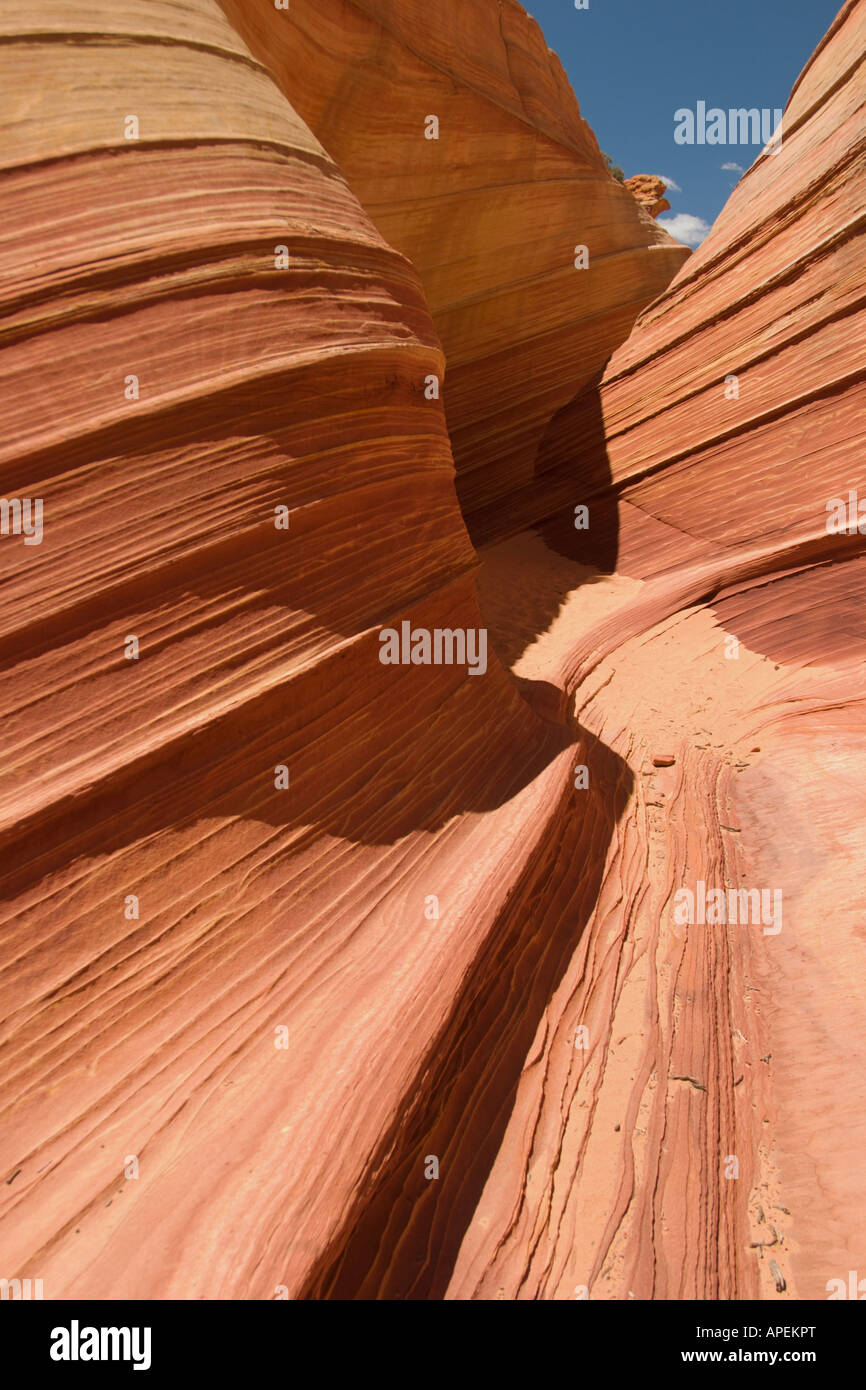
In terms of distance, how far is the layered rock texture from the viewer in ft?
6.86

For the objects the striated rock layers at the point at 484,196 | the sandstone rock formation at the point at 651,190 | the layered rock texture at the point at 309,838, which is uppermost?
the sandstone rock formation at the point at 651,190

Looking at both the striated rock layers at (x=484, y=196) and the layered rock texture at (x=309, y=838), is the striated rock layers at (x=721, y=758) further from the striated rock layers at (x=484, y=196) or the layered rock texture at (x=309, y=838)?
the striated rock layers at (x=484, y=196)

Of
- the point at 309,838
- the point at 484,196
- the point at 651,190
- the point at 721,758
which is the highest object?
the point at 651,190

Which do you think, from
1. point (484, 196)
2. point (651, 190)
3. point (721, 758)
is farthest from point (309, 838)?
point (651, 190)

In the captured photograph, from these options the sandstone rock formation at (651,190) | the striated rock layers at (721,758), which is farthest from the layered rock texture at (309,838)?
the sandstone rock formation at (651,190)

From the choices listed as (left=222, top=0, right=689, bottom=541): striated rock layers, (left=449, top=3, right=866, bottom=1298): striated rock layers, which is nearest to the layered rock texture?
(left=449, top=3, right=866, bottom=1298): striated rock layers

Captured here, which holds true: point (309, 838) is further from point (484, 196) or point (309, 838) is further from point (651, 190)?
point (651, 190)

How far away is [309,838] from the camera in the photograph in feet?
9.10

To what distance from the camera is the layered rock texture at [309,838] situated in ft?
6.86

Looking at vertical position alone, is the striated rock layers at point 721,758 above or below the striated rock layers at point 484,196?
below

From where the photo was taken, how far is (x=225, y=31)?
4020mm

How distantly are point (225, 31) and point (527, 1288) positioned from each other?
16.8 ft

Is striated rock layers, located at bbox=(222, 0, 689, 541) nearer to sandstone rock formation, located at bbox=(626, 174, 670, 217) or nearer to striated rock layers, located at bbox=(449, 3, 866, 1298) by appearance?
striated rock layers, located at bbox=(449, 3, 866, 1298)

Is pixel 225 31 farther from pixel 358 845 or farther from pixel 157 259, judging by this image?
pixel 358 845
